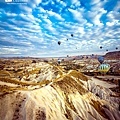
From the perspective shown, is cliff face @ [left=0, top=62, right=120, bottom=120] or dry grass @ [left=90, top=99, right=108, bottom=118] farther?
dry grass @ [left=90, top=99, right=108, bottom=118]

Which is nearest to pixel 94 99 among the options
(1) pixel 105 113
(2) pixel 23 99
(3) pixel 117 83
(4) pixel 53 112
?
(1) pixel 105 113

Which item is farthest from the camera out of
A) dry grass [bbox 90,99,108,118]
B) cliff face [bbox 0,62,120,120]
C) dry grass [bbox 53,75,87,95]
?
dry grass [bbox 90,99,108,118]

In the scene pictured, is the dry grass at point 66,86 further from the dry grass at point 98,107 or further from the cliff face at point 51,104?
the dry grass at point 98,107

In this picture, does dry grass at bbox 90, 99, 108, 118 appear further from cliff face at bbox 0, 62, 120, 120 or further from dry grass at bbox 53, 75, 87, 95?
dry grass at bbox 53, 75, 87, 95

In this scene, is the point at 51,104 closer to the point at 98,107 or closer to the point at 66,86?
the point at 66,86

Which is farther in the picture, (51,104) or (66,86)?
(66,86)

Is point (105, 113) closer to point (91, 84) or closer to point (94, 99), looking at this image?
point (94, 99)

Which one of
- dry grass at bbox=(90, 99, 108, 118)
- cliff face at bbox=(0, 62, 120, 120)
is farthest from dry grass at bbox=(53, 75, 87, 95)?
dry grass at bbox=(90, 99, 108, 118)

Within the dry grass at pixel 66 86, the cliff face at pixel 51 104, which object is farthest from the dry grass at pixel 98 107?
the dry grass at pixel 66 86

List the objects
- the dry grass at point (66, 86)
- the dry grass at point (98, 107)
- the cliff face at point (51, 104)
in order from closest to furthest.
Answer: the cliff face at point (51, 104) < the dry grass at point (66, 86) < the dry grass at point (98, 107)

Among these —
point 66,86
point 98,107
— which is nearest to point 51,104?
point 66,86

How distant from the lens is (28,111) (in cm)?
2166

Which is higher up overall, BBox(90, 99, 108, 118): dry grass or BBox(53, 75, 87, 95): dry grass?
BBox(53, 75, 87, 95): dry grass

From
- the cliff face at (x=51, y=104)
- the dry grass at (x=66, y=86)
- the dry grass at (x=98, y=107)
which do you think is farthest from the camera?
the dry grass at (x=98, y=107)
